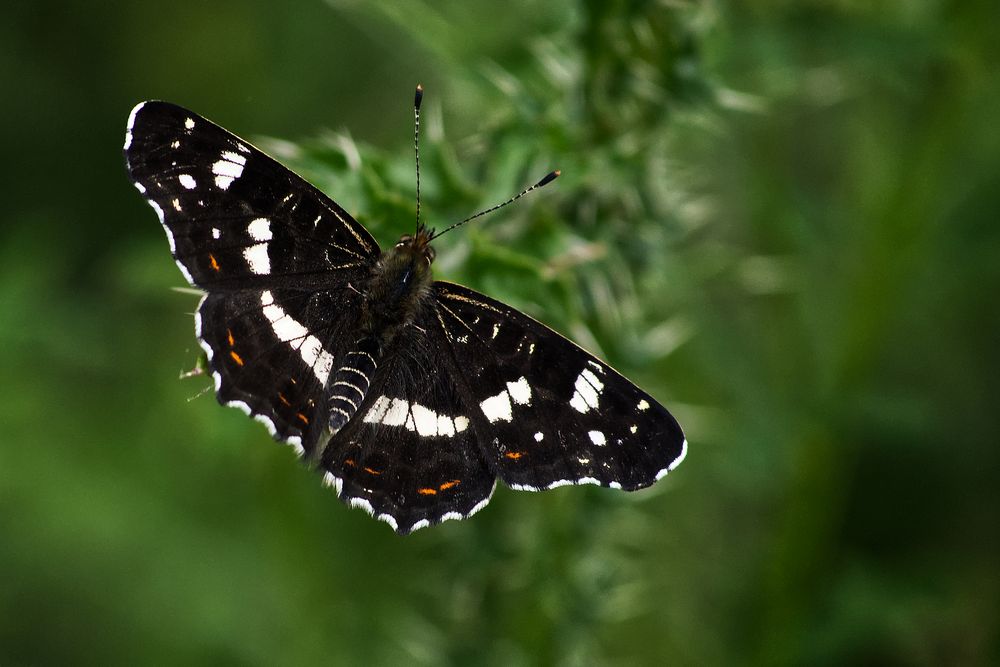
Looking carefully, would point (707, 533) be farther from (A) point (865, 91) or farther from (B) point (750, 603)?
(A) point (865, 91)

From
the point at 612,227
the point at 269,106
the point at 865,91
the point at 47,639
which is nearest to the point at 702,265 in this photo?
the point at 612,227

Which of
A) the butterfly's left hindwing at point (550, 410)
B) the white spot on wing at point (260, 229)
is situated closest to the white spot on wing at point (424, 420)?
the butterfly's left hindwing at point (550, 410)

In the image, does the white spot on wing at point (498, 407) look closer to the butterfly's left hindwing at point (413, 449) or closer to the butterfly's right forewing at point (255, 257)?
the butterfly's left hindwing at point (413, 449)

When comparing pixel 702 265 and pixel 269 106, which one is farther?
pixel 269 106

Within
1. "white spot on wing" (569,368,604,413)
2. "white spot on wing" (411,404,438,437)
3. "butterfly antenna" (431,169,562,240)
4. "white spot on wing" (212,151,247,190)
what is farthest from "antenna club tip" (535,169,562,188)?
"white spot on wing" (212,151,247,190)

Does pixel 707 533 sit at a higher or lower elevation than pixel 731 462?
higher

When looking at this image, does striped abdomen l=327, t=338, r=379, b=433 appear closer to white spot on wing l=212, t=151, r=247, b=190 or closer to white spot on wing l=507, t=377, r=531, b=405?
white spot on wing l=507, t=377, r=531, b=405

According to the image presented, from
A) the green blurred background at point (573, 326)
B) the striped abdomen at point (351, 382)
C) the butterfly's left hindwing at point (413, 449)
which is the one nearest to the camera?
the butterfly's left hindwing at point (413, 449)
